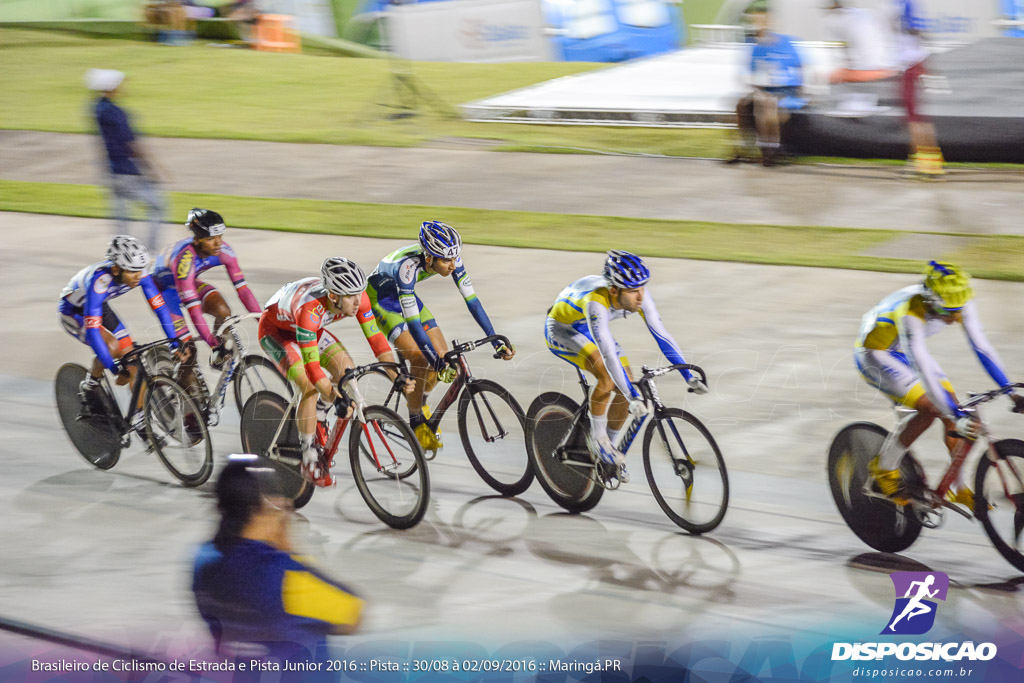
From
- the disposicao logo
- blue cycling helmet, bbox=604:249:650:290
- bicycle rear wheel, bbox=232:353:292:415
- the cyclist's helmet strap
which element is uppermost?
the cyclist's helmet strap

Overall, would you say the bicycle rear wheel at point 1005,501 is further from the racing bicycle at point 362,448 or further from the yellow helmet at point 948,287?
the racing bicycle at point 362,448

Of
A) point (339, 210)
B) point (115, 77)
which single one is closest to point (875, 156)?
point (339, 210)

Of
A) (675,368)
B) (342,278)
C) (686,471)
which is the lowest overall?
(686,471)

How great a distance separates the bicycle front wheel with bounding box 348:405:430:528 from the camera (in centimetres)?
630

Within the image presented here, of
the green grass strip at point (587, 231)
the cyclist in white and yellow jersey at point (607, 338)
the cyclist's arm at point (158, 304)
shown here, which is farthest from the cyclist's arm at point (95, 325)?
the green grass strip at point (587, 231)

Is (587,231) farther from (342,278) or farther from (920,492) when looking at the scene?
(920,492)

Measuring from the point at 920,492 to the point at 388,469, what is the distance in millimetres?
2798

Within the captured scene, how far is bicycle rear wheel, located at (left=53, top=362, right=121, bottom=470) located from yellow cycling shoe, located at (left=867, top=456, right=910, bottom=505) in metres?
4.65

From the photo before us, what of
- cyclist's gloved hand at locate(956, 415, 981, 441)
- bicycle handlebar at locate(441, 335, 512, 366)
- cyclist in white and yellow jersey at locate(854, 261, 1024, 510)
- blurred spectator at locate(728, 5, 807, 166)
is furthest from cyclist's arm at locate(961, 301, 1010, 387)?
blurred spectator at locate(728, 5, 807, 166)

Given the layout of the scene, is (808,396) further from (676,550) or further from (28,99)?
(28,99)

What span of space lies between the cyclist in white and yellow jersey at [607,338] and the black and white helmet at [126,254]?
257 cm

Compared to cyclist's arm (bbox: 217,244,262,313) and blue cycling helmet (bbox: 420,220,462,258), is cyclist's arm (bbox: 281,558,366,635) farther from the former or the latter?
cyclist's arm (bbox: 217,244,262,313)

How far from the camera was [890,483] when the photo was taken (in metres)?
5.67

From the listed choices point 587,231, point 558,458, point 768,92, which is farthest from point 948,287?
point 768,92
